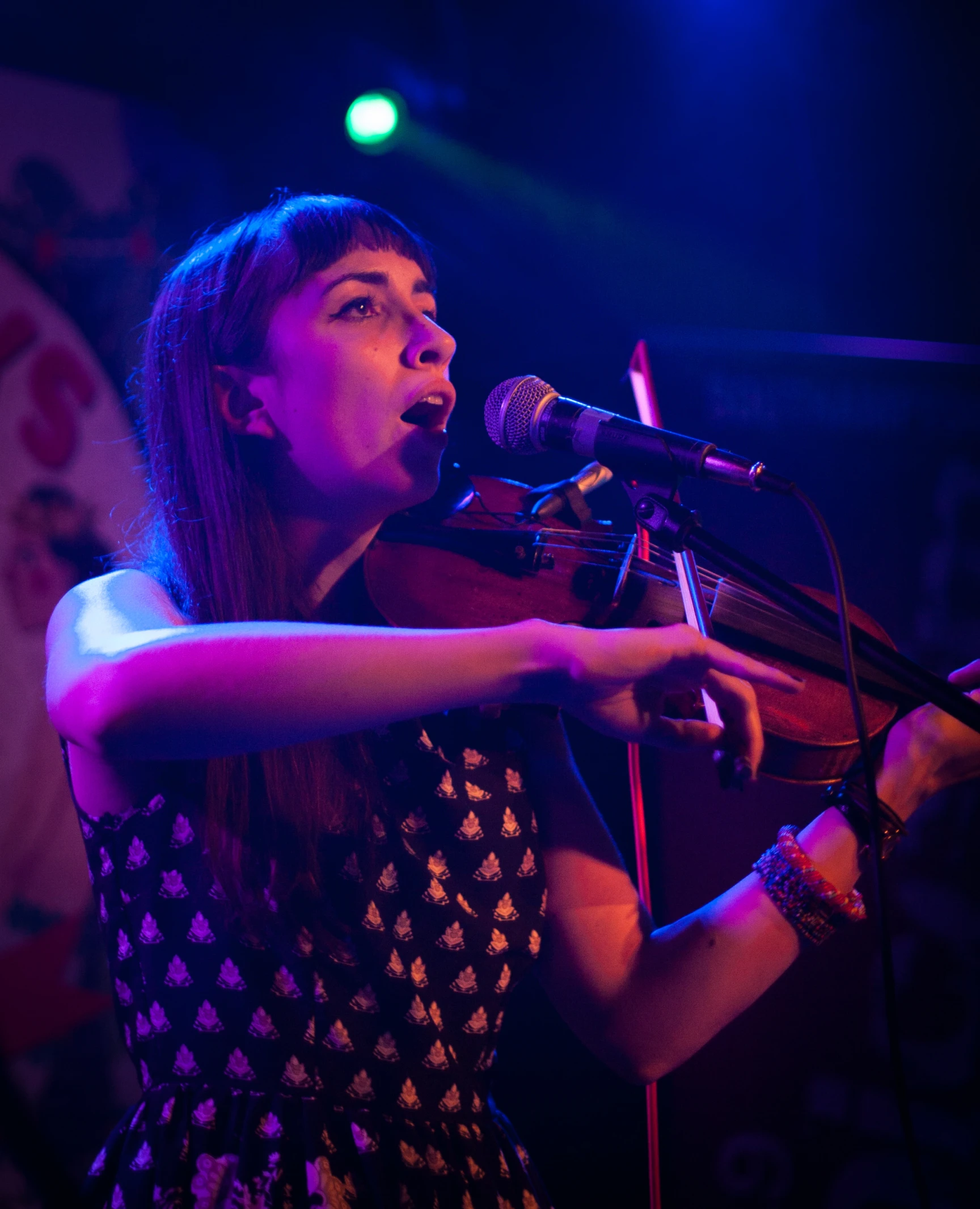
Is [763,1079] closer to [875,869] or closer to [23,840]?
[875,869]

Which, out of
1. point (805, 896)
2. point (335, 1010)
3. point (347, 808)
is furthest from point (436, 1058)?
point (805, 896)

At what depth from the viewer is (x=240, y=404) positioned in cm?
126

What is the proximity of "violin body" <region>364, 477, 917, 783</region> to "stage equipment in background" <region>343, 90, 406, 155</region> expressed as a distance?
1.56 meters

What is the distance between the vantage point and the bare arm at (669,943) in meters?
1.20

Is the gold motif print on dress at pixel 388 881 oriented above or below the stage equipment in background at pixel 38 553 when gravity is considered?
below

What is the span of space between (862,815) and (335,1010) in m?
0.86

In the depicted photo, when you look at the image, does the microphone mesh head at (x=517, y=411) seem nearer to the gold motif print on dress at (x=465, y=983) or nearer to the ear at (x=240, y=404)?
the ear at (x=240, y=404)

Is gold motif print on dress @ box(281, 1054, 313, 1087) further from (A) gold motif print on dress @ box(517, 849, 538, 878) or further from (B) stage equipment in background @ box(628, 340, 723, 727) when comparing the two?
(B) stage equipment in background @ box(628, 340, 723, 727)

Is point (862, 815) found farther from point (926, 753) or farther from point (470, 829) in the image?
point (470, 829)

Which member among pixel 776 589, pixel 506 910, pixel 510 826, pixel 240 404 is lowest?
pixel 506 910

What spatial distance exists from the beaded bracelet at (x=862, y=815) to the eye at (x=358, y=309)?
109 cm

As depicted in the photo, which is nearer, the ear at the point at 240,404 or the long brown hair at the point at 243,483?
the long brown hair at the point at 243,483

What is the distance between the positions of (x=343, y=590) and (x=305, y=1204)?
2.90ft

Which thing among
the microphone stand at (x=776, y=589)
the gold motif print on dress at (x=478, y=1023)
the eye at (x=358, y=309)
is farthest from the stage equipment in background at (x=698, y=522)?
the gold motif print on dress at (x=478, y=1023)
